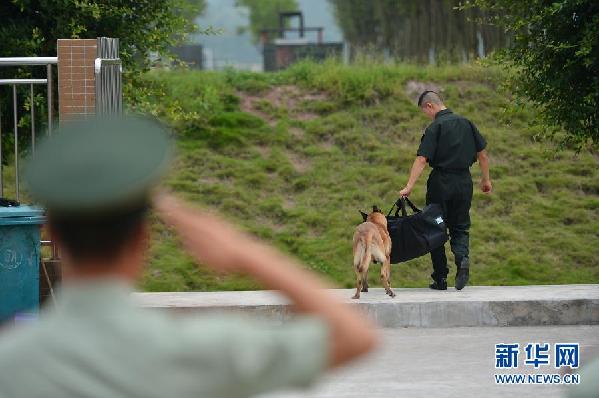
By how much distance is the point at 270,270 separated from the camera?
2.22 m

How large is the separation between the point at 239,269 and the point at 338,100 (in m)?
18.1

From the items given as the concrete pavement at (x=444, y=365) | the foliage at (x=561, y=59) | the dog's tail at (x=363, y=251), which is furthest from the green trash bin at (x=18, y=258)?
the foliage at (x=561, y=59)

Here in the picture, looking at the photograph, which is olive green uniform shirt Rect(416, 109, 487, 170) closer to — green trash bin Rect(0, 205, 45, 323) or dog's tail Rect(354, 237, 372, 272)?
dog's tail Rect(354, 237, 372, 272)

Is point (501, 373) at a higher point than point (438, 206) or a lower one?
lower

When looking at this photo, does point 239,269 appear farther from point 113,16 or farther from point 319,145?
point 319,145

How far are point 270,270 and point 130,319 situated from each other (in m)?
0.24

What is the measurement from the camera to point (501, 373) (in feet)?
Answer: 29.6

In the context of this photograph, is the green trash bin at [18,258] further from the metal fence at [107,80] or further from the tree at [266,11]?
the tree at [266,11]

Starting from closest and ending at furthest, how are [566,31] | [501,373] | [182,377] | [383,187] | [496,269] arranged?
[182,377], [501,373], [566,31], [496,269], [383,187]

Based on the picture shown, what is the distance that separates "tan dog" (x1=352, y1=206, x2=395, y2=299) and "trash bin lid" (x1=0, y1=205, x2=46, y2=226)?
3.29 meters

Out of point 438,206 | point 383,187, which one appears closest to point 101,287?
point 438,206

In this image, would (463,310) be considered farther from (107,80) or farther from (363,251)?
(107,80)

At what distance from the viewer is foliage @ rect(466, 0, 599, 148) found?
11.4 meters

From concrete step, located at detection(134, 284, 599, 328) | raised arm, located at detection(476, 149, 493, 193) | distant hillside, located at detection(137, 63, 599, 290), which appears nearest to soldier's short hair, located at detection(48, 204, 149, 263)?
concrete step, located at detection(134, 284, 599, 328)
